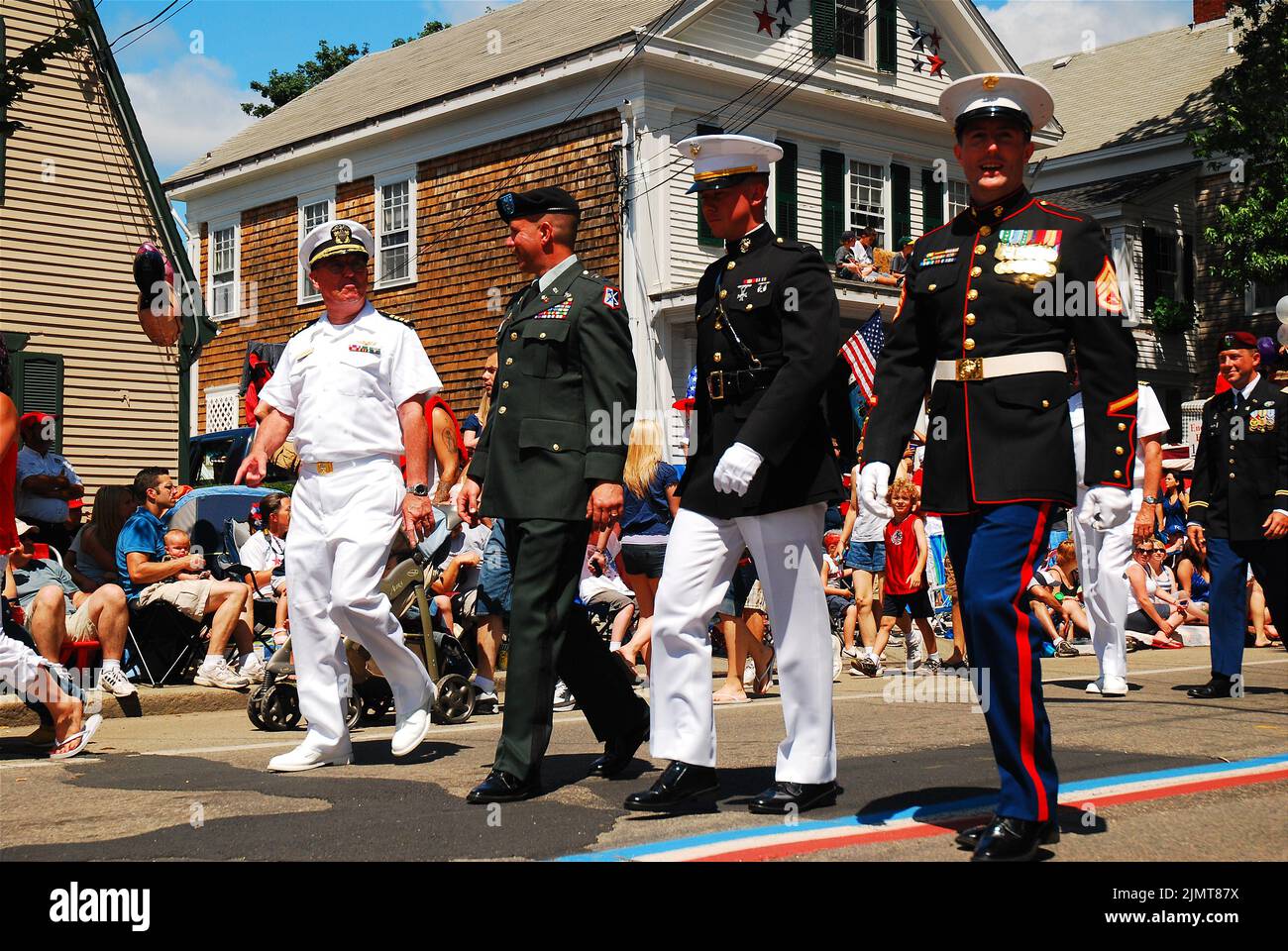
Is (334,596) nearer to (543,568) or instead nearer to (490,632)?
(543,568)

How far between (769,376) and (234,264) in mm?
27609

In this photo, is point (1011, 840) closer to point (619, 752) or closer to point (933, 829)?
point (933, 829)

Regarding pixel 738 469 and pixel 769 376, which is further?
pixel 769 376

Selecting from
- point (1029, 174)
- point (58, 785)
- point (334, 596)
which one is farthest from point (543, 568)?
point (1029, 174)

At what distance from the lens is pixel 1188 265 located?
35.1m

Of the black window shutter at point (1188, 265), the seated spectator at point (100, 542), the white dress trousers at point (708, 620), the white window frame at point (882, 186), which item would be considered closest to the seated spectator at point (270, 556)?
the seated spectator at point (100, 542)

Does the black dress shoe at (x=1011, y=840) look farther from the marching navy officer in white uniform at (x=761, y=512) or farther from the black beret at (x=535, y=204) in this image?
the black beret at (x=535, y=204)

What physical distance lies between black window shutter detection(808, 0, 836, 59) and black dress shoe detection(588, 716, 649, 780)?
2174cm

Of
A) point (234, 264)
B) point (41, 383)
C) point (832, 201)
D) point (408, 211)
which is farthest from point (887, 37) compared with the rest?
point (41, 383)

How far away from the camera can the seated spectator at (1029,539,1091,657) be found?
14.9m

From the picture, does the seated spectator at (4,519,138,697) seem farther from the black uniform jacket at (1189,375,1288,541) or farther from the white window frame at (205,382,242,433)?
the white window frame at (205,382,242,433)

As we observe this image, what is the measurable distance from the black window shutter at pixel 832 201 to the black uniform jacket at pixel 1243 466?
53.2ft

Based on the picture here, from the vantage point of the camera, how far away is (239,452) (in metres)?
22.6

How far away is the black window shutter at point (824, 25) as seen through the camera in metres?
26.6
